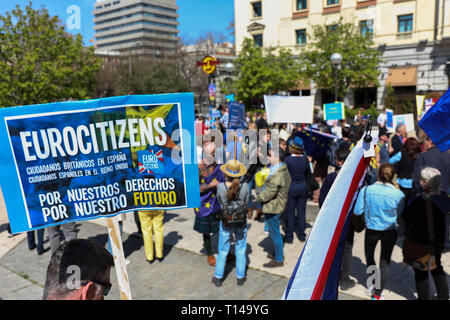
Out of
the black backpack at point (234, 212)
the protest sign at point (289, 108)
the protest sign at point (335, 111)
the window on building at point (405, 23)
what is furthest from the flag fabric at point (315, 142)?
the window on building at point (405, 23)

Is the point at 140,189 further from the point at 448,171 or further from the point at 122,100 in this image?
the point at 448,171

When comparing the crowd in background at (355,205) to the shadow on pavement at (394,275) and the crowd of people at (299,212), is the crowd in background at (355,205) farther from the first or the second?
the shadow on pavement at (394,275)

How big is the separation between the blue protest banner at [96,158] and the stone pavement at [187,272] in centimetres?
252

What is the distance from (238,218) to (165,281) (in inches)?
57.4

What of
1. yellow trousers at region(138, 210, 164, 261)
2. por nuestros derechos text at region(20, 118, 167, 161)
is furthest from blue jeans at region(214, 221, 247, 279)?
por nuestros derechos text at region(20, 118, 167, 161)

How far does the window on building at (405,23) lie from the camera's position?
29.2 metres

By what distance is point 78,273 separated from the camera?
1611mm

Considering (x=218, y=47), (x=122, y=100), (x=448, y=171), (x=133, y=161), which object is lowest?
(x=448, y=171)

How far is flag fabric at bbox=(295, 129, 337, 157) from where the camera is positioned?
8.35 metres

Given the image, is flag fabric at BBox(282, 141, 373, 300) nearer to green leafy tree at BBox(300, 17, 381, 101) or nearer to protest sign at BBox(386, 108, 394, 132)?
protest sign at BBox(386, 108, 394, 132)

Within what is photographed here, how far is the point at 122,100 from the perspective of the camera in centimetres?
279

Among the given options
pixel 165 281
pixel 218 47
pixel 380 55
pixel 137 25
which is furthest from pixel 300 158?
pixel 218 47

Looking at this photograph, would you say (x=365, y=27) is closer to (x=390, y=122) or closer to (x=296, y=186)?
(x=390, y=122)

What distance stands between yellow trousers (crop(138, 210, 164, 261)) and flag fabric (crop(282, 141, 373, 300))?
435cm
